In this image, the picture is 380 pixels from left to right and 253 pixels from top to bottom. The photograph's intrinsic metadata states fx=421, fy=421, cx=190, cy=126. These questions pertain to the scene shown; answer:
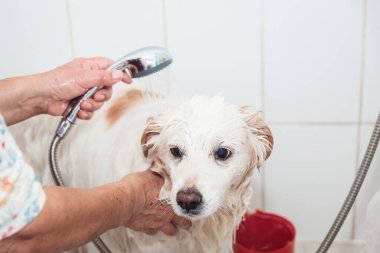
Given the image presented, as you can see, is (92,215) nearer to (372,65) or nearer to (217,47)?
(217,47)

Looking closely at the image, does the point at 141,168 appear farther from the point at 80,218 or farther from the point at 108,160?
the point at 80,218

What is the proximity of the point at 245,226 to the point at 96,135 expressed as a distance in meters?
0.49

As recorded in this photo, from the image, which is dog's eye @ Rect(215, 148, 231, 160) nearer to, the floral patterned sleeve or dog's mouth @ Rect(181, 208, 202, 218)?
dog's mouth @ Rect(181, 208, 202, 218)

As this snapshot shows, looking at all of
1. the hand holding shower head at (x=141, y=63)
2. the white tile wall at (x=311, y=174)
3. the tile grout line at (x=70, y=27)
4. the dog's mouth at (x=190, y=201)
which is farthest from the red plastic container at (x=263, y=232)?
the tile grout line at (x=70, y=27)

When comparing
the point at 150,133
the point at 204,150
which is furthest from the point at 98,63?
the point at 204,150

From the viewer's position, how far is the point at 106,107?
1.02 metres

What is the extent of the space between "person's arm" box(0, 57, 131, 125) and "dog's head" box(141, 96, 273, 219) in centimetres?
13

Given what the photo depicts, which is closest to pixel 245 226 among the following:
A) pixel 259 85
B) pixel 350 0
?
pixel 259 85

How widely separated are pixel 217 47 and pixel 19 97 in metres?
0.48

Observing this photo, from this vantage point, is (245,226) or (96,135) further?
(245,226)

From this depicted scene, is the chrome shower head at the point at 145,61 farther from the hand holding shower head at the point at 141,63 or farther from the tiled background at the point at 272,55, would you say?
the tiled background at the point at 272,55

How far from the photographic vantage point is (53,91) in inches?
34.0

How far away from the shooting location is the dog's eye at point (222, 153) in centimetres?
78

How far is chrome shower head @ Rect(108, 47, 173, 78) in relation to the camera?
0.78 meters
